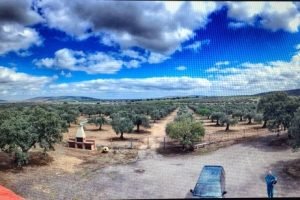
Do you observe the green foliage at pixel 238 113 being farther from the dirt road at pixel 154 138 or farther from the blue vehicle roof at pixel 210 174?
the blue vehicle roof at pixel 210 174

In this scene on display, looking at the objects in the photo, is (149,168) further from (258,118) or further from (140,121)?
(258,118)

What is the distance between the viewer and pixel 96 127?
33.3 meters

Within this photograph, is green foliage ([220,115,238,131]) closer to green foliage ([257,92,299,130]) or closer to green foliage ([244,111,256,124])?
green foliage ([244,111,256,124])

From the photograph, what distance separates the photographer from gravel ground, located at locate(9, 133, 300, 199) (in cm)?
1288

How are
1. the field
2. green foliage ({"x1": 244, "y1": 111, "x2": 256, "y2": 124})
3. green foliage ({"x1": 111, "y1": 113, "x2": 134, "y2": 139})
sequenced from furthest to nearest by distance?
green foliage ({"x1": 244, "y1": 111, "x2": 256, "y2": 124}) → green foliage ({"x1": 111, "y1": 113, "x2": 134, "y2": 139}) → the field

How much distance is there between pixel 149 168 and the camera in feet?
56.3

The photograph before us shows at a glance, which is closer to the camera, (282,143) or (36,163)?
(36,163)

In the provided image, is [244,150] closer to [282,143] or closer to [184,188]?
[282,143]

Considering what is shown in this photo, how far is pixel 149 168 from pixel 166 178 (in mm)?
2131

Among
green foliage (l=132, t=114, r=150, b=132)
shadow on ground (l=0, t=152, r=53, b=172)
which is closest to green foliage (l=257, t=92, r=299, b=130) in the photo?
green foliage (l=132, t=114, r=150, b=132)

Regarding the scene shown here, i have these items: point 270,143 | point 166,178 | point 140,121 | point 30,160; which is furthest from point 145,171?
point 140,121

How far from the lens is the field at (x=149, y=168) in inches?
520

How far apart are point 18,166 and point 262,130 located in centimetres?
1851

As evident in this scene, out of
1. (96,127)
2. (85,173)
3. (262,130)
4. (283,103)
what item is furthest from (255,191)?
(96,127)
